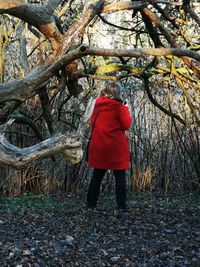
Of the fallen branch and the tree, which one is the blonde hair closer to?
the tree

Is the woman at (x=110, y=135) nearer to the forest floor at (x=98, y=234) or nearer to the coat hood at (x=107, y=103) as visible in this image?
the coat hood at (x=107, y=103)

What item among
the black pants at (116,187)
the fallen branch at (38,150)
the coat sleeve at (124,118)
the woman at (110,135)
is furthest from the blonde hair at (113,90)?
the fallen branch at (38,150)

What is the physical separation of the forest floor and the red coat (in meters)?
0.57

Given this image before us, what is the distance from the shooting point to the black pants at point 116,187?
6473 mm

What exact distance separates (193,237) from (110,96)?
196 centimetres

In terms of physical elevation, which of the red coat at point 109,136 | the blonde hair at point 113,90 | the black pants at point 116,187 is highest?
the blonde hair at point 113,90

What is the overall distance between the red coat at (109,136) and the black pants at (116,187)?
0.42 ft

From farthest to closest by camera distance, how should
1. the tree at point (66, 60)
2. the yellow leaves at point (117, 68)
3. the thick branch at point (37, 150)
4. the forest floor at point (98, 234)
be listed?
the yellow leaves at point (117, 68)
the tree at point (66, 60)
the forest floor at point (98, 234)
the thick branch at point (37, 150)

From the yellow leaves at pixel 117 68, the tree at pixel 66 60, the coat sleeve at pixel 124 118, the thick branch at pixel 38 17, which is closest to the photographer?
the tree at pixel 66 60

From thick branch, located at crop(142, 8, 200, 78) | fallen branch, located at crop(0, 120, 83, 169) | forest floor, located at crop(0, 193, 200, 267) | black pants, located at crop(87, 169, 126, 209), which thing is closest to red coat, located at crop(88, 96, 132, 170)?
black pants, located at crop(87, 169, 126, 209)

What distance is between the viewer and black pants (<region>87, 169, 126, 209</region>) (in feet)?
21.2

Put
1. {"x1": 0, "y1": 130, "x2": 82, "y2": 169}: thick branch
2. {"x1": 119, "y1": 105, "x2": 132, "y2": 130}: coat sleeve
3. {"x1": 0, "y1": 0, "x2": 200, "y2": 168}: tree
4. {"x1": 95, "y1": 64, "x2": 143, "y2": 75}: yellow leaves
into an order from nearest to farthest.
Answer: {"x1": 0, "y1": 130, "x2": 82, "y2": 169}: thick branch < {"x1": 0, "y1": 0, "x2": 200, "y2": 168}: tree < {"x1": 119, "y1": 105, "x2": 132, "y2": 130}: coat sleeve < {"x1": 95, "y1": 64, "x2": 143, "y2": 75}: yellow leaves

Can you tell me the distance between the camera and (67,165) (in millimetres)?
8719

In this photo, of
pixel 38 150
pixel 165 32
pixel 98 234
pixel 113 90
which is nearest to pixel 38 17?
pixel 113 90
